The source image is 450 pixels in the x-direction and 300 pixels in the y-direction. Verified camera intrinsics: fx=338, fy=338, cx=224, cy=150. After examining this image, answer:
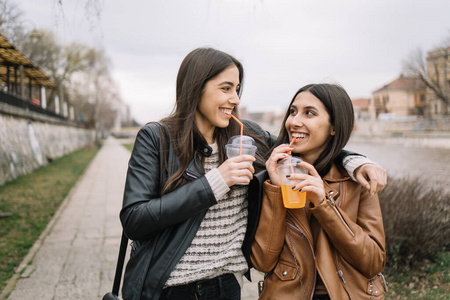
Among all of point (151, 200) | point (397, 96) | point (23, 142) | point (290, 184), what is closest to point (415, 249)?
point (290, 184)

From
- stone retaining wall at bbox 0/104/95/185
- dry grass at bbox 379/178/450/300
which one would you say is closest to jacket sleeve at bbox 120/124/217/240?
dry grass at bbox 379/178/450/300

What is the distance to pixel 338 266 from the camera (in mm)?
1623

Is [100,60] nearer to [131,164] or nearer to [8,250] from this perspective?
[8,250]

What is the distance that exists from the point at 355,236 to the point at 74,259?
4.40 m

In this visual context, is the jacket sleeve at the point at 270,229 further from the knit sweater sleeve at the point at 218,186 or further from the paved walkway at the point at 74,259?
the paved walkway at the point at 74,259

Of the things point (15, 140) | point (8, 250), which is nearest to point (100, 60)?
point (15, 140)

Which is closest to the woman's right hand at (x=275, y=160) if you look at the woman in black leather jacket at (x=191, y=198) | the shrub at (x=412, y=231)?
the woman in black leather jacket at (x=191, y=198)

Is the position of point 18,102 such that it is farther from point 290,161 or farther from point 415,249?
point 290,161

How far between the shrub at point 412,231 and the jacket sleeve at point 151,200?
3300mm

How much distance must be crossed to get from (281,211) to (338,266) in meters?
0.38

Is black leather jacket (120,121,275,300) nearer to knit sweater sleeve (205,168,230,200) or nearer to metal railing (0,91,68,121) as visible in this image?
knit sweater sleeve (205,168,230,200)

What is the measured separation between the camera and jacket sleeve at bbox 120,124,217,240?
145cm

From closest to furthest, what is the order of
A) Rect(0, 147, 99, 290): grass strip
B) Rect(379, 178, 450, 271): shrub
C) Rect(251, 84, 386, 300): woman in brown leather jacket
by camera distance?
Rect(251, 84, 386, 300): woman in brown leather jacket < Rect(379, 178, 450, 271): shrub < Rect(0, 147, 99, 290): grass strip

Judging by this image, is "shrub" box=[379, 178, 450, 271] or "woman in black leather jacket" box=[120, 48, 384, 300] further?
"shrub" box=[379, 178, 450, 271]
